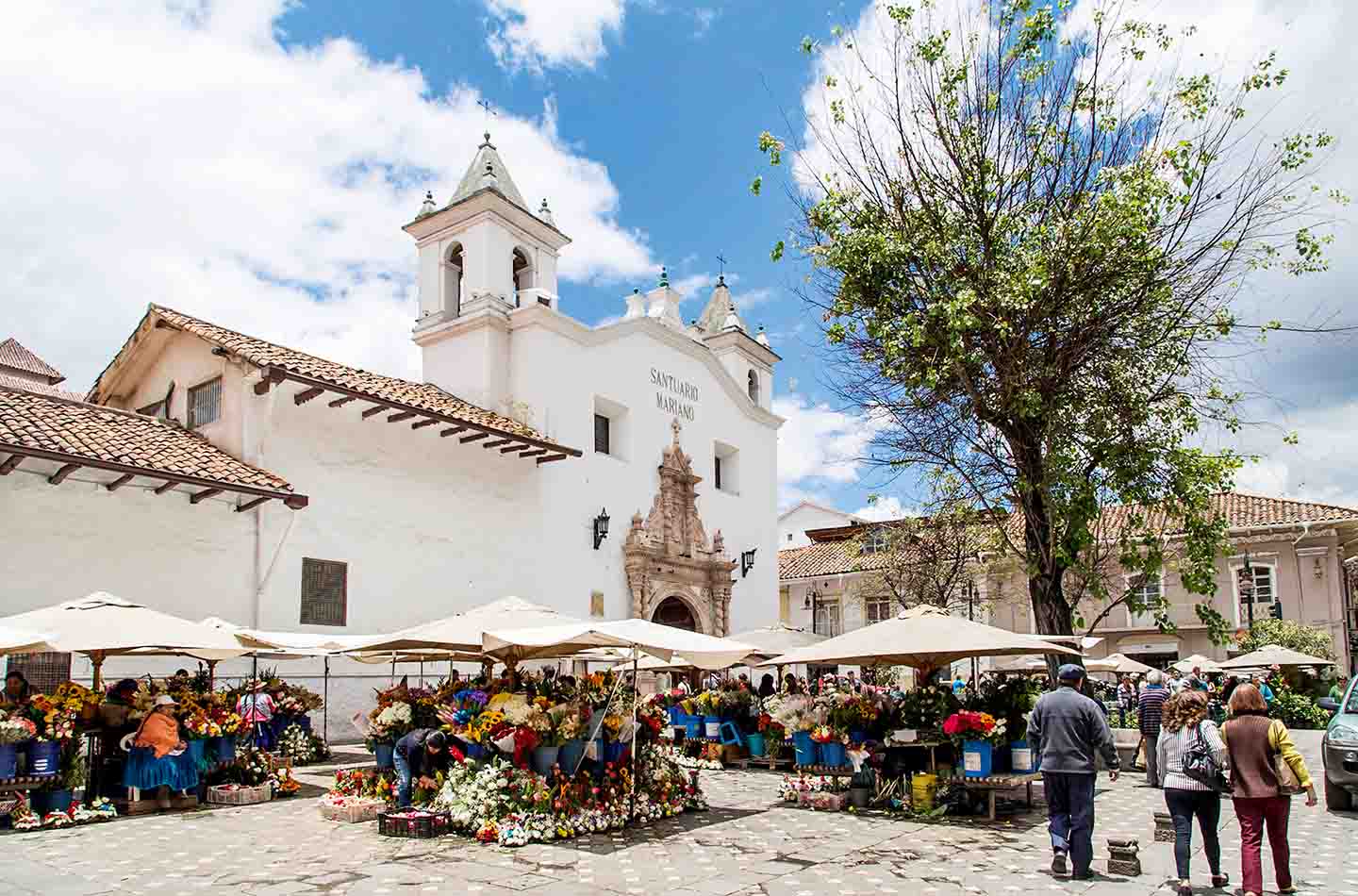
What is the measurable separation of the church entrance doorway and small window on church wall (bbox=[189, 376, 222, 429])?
11636 millimetres

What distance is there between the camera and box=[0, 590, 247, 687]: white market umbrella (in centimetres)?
1138

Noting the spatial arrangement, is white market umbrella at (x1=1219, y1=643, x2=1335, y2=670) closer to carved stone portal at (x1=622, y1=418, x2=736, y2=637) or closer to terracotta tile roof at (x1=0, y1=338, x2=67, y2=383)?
carved stone portal at (x1=622, y1=418, x2=736, y2=637)

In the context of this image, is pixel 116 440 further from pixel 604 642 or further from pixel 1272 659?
pixel 1272 659

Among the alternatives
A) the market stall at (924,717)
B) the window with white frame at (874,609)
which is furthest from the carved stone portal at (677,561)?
the window with white frame at (874,609)

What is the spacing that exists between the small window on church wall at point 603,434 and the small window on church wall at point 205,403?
8.97 metres

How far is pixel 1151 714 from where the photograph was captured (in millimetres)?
14719

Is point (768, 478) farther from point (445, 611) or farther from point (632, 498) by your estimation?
point (445, 611)

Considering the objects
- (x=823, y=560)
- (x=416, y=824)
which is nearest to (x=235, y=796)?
(x=416, y=824)

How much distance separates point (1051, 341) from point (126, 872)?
1236 centimetres

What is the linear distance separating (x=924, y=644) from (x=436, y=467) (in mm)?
12341

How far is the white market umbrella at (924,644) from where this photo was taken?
11.7 m

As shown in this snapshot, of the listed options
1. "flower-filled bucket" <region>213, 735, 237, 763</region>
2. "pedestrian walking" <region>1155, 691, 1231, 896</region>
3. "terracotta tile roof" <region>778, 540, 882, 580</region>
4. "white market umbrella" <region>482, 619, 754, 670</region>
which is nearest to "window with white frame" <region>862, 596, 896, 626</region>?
"terracotta tile roof" <region>778, 540, 882, 580</region>

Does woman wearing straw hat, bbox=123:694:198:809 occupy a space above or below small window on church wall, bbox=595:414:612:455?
below

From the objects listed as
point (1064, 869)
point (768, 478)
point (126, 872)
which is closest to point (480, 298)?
point (768, 478)
